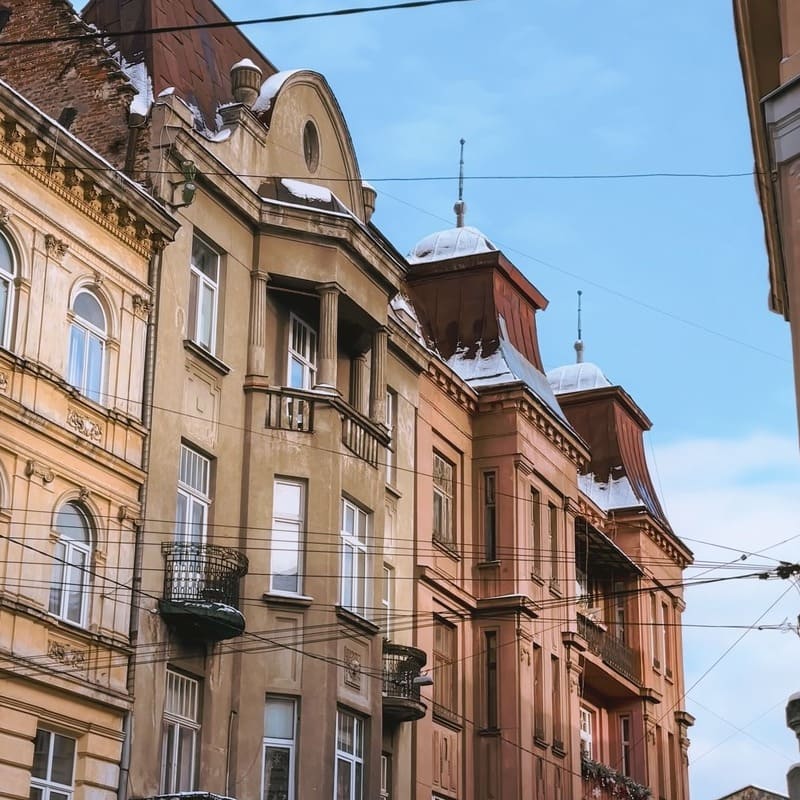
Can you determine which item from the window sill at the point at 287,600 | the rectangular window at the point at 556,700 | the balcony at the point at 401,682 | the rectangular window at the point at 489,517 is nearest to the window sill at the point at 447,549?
the rectangular window at the point at 489,517

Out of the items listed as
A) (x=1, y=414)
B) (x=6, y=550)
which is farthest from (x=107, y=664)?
(x=1, y=414)

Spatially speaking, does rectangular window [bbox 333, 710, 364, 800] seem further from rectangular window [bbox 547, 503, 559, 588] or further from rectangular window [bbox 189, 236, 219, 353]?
rectangular window [bbox 547, 503, 559, 588]

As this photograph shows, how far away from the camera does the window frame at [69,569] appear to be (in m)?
22.2

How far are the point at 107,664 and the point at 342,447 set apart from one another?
658cm

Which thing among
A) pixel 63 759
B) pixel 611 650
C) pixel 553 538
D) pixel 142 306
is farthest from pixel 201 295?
pixel 611 650

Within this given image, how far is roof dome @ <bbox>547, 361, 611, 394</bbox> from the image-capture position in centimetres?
4812

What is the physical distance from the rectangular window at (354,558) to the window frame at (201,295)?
12.3 feet

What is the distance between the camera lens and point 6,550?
69.9 feet

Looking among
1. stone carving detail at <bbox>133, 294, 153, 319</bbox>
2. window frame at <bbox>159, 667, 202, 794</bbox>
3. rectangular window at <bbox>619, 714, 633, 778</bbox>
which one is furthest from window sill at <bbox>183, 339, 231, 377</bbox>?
rectangular window at <bbox>619, 714, 633, 778</bbox>

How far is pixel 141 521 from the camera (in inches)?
Answer: 941

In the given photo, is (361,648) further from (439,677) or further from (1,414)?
(1,414)

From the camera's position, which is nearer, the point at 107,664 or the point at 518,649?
the point at 107,664

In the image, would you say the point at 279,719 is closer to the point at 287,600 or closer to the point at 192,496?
the point at 287,600

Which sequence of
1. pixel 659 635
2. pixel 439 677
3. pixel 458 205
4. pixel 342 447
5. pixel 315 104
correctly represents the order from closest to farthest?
pixel 342 447
pixel 315 104
pixel 439 677
pixel 458 205
pixel 659 635
